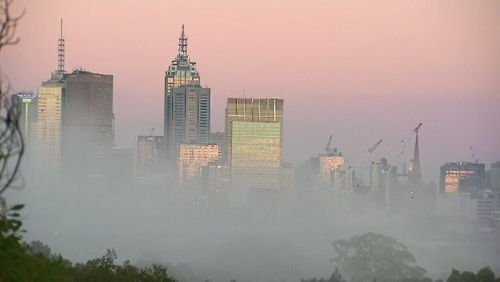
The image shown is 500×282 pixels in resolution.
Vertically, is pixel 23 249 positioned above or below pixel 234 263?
above

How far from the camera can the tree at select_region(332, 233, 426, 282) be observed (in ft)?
375

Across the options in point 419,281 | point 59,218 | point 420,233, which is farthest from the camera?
point 420,233

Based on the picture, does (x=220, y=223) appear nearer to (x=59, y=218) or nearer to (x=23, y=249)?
(x=59, y=218)

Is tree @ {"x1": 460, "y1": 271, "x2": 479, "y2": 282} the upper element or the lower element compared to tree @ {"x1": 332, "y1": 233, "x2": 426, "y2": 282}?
upper

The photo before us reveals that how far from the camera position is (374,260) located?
12269 centimetres

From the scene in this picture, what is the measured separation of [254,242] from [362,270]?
3869 centimetres

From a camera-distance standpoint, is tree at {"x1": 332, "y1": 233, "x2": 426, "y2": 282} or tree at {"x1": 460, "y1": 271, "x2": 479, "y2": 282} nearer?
tree at {"x1": 460, "y1": 271, "x2": 479, "y2": 282}

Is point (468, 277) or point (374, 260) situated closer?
point (468, 277)

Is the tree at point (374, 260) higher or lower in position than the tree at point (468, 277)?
lower

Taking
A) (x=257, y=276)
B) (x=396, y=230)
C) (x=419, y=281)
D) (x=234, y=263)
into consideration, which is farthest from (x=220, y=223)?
(x=419, y=281)

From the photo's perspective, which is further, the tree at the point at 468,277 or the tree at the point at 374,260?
the tree at the point at 374,260

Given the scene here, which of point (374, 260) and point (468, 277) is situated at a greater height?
point (468, 277)

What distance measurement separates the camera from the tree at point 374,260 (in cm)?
11438

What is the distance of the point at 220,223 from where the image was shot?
193125mm
